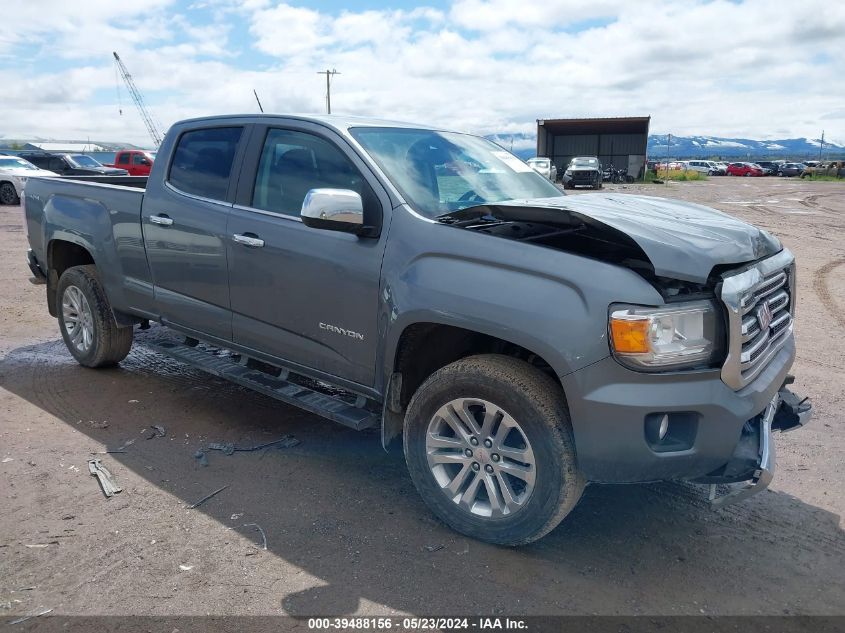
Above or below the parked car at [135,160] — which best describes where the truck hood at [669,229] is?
below

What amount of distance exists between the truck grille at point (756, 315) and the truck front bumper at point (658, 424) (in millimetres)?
91

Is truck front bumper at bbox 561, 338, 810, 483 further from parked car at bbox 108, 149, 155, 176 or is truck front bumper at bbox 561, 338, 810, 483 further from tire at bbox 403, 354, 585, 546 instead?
parked car at bbox 108, 149, 155, 176

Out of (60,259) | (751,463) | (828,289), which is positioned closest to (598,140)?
(828,289)

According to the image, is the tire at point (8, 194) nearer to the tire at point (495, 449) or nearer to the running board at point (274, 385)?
the running board at point (274, 385)

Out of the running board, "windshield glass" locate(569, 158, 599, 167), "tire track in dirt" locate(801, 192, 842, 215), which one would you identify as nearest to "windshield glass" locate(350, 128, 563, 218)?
the running board

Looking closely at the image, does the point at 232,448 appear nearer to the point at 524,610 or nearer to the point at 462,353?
the point at 462,353

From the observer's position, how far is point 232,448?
→ 14.5ft

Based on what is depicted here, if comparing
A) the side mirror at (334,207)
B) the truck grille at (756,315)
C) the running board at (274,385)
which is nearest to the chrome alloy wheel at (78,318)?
the running board at (274,385)

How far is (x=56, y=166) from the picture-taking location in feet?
85.6

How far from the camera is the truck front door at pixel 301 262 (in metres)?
3.67

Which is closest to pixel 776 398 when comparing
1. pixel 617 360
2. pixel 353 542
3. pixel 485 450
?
pixel 617 360

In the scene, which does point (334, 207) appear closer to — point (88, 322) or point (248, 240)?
point (248, 240)

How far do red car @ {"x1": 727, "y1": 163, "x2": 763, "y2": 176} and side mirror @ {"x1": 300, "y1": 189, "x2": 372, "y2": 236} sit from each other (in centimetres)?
6270

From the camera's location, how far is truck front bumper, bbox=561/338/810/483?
2842 mm
